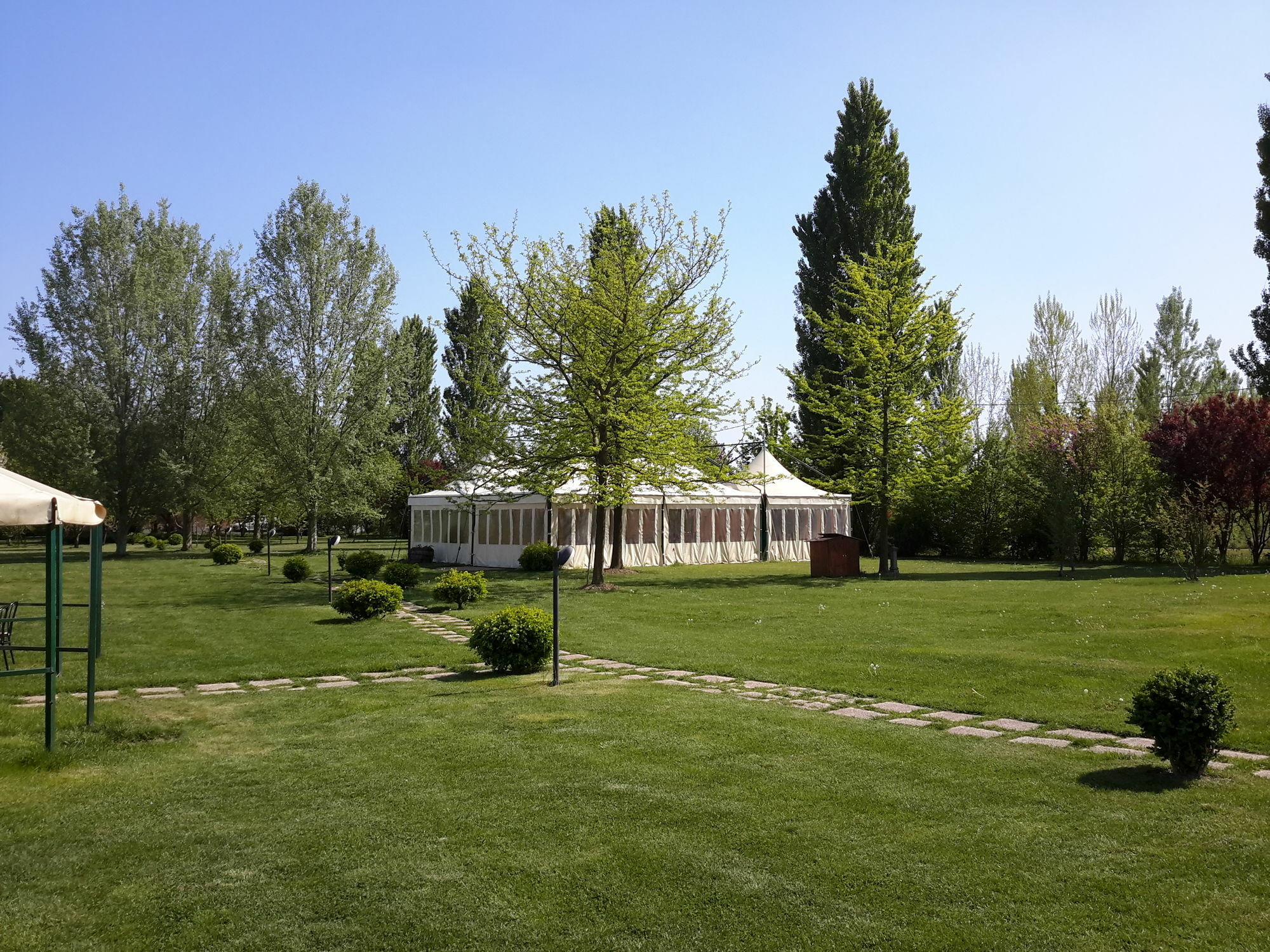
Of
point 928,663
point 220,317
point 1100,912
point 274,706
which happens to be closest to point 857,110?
point 220,317

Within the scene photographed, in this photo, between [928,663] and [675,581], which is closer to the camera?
[928,663]

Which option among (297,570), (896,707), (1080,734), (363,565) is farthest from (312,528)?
(1080,734)

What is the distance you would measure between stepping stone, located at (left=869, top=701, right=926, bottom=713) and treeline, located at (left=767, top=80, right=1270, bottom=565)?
15.4 metres

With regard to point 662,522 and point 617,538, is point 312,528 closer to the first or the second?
point 662,522

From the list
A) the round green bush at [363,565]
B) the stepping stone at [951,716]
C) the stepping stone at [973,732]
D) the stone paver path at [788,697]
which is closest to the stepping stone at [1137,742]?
the stone paver path at [788,697]

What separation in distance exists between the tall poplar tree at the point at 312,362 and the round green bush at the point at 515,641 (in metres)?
26.0

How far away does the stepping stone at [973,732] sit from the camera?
6.98 meters

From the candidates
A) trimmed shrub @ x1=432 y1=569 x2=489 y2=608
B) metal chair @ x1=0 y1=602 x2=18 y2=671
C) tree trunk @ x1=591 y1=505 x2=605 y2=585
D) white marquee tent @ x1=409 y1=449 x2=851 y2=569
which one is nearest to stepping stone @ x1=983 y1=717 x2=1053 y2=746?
metal chair @ x1=0 y1=602 x2=18 y2=671

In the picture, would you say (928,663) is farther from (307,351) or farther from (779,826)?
(307,351)

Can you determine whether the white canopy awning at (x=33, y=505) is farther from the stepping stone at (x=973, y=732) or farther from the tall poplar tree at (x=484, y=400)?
Answer: the tall poplar tree at (x=484, y=400)

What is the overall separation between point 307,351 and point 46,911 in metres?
33.2

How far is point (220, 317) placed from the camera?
124 feet

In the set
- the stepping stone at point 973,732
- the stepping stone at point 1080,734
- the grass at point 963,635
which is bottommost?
the stepping stone at point 973,732

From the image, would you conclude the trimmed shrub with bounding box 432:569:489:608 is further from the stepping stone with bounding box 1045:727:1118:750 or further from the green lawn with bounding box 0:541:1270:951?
the stepping stone with bounding box 1045:727:1118:750
